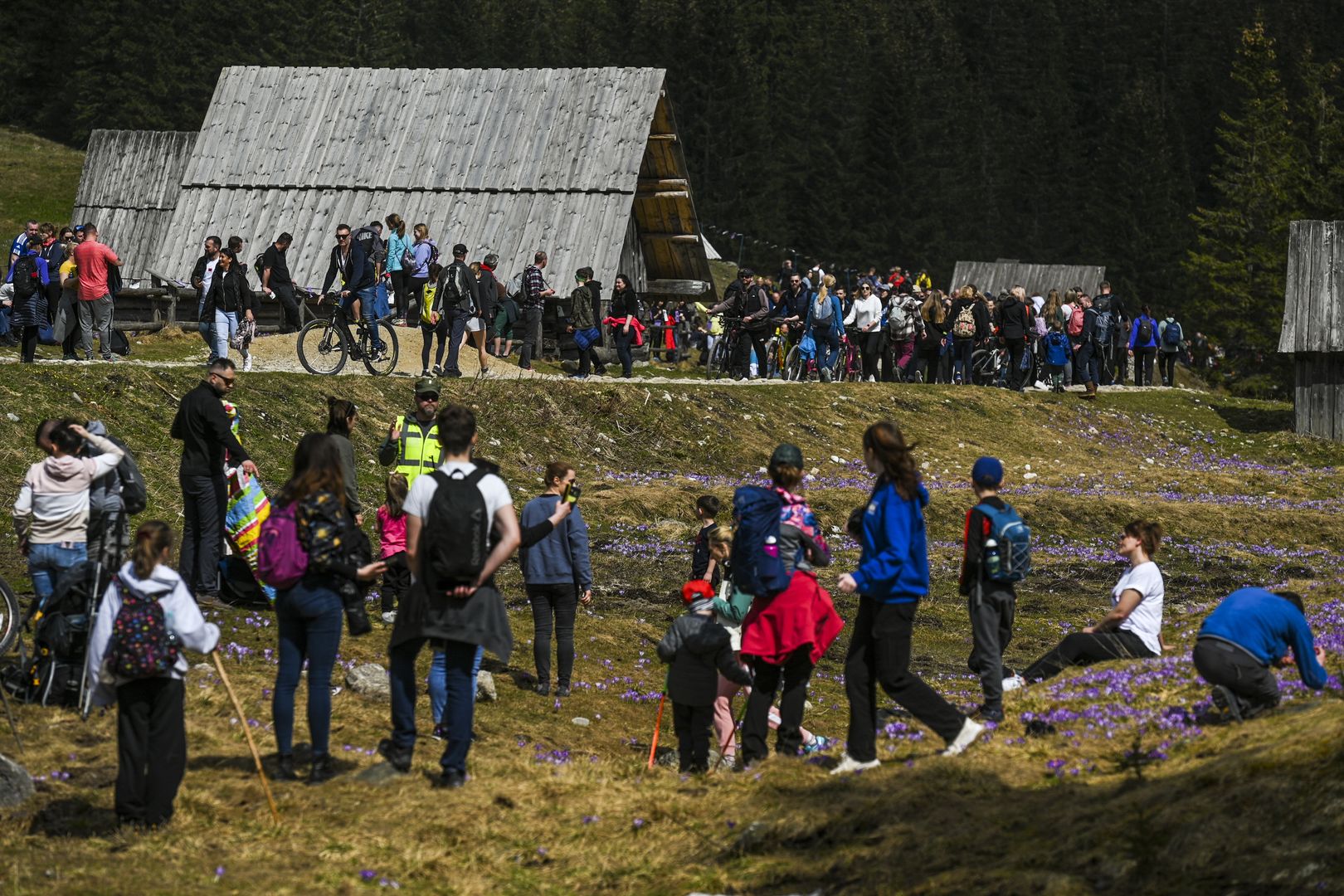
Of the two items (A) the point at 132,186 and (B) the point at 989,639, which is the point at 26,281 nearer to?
(B) the point at 989,639

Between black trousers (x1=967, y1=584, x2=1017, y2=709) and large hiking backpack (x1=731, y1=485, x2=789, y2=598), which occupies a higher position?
large hiking backpack (x1=731, y1=485, x2=789, y2=598)

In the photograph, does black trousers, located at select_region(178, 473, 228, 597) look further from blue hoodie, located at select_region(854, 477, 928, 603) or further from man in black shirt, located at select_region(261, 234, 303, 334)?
man in black shirt, located at select_region(261, 234, 303, 334)

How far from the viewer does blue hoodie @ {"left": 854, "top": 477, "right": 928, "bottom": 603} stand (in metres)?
10.2

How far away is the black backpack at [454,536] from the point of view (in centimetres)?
995

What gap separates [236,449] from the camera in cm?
1458

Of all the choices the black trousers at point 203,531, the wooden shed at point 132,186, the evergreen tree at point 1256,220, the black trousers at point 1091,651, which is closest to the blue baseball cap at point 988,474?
the black trousers at point 1091,651

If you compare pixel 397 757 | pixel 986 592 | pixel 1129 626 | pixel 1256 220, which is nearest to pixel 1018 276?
pixel 1256 220

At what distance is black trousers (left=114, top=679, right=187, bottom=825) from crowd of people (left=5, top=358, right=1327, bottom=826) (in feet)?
0.03

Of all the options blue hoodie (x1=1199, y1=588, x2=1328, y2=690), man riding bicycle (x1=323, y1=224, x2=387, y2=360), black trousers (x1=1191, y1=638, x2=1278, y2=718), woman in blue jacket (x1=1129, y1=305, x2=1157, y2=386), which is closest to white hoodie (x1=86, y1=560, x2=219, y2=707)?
black trousers (x1=1191, y1=638, x2=1278, y2=718)

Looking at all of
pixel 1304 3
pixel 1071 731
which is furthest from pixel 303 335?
pixel 1304 3

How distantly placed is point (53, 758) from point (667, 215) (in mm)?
32004

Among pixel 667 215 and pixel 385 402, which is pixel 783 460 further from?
pixel 667 215

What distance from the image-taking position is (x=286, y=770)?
1036cm

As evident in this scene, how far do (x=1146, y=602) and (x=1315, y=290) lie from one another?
27.5m
